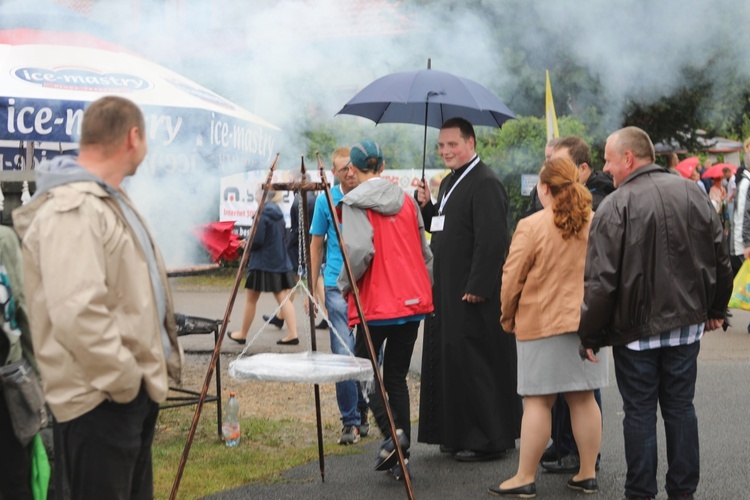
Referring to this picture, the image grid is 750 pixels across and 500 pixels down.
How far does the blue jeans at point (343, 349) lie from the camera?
20.2 ft

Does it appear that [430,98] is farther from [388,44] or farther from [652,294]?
[388,44]

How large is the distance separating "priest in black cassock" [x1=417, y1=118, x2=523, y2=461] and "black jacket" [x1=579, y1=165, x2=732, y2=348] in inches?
41.4

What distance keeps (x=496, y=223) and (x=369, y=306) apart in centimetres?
88

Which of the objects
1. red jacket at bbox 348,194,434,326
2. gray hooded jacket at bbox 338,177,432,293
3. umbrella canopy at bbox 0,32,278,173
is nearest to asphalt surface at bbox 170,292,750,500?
red jacket at bbox 348,194,434,326

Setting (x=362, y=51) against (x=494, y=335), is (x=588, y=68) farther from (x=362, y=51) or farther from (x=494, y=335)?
(x=494, y=335)

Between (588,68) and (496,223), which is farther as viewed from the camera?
(588,68)

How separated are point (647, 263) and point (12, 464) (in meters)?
2.81

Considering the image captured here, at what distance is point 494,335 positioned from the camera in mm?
5586

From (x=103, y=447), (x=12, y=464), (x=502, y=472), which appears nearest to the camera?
(x=103, y=447)

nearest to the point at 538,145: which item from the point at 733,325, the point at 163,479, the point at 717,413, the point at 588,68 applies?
the point at 588,68

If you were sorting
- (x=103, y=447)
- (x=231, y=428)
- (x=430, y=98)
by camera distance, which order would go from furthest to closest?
(x=231, y=428), (x=430, y=98), (x=103, y=447)

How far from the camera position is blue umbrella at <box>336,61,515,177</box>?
584 centimetres

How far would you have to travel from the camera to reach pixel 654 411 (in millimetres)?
4512

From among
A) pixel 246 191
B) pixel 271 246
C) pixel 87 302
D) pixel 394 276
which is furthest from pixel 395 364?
pixel 246 191
